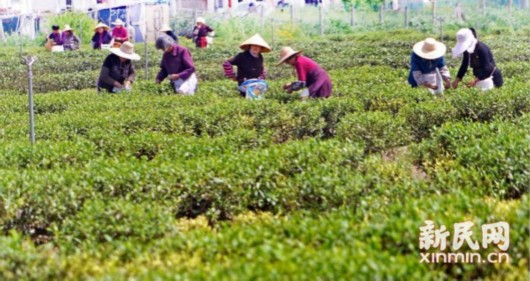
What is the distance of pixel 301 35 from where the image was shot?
34.0 m

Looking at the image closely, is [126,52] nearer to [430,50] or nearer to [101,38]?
[430,50]

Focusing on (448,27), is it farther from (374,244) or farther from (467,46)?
(374,244)

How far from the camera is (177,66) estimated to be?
11.6 m

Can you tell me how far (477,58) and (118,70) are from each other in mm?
4919

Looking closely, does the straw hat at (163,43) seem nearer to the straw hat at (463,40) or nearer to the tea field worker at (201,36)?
the straw hat at (463,40)

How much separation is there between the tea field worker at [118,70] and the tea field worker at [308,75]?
245 cm

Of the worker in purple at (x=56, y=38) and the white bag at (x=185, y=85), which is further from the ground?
the white bag at (x=185, y=85)

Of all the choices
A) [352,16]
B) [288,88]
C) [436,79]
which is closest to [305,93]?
[288,88]

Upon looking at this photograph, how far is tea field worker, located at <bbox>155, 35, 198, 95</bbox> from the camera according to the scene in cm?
1126

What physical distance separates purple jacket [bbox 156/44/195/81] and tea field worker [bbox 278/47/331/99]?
70.5 inches

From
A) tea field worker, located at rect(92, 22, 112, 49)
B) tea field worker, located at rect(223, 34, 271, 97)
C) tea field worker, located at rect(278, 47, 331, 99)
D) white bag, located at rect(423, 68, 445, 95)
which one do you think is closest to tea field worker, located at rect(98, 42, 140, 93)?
tea field worker, located at rect(223, 34, 271, 97)

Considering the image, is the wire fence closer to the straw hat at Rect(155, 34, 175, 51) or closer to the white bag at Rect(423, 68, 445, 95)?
the white bag at Rect(423, 68, 445, 95)

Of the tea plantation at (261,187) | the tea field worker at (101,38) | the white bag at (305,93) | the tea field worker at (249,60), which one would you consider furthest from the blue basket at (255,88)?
the tea field worker at (101,38)

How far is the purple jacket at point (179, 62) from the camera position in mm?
11453
